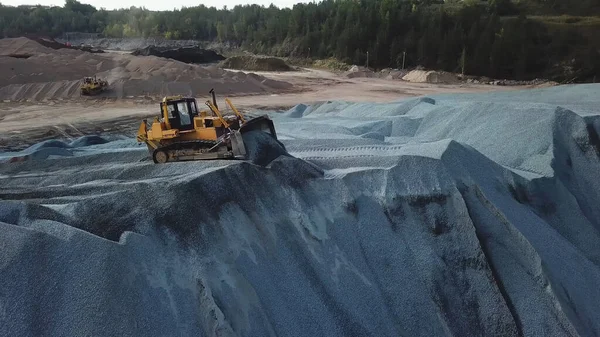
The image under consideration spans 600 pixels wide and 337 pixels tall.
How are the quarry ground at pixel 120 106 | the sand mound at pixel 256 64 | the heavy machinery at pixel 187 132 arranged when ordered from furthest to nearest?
the sand mound at pixel 256 64, the quarry ground at pixel 120 106, the heavy machinery at pixel 187 132

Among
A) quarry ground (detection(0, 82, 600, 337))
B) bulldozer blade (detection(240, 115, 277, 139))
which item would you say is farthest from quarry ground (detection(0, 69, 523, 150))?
quarry ground (detection(0, 82, 600, 337))

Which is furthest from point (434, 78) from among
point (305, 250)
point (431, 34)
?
point (305, 250)

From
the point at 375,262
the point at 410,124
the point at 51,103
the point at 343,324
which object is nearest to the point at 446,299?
the point at 375,262

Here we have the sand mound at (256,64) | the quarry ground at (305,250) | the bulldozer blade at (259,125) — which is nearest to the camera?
the quarry ground at (305,250)

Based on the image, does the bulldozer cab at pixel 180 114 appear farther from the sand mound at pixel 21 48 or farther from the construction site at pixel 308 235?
the sand mound at pixel 21 48

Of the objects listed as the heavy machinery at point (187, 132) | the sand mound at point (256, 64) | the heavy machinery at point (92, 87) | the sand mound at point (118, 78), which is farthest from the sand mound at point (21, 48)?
the heavy machinery at point (187, 132)

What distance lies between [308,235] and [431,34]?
126 feet

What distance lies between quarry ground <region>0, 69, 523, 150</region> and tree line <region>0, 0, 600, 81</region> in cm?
633

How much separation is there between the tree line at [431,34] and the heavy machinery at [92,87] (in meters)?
25.6

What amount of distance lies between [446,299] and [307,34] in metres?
46.8

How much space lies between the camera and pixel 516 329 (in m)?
5.09

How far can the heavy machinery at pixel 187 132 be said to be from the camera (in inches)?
337

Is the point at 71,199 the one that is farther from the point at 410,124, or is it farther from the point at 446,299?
the point at 410,124

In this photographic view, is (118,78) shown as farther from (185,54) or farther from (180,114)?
(180,114)
